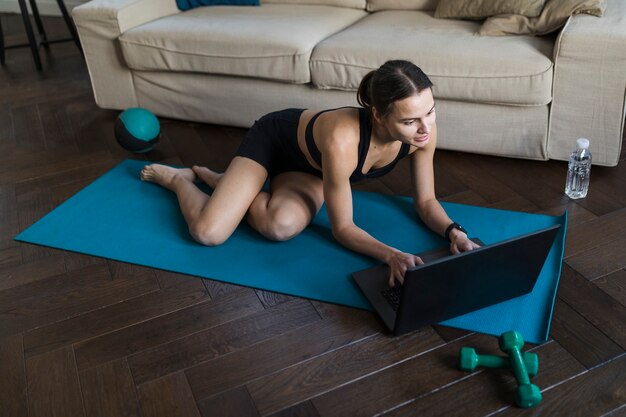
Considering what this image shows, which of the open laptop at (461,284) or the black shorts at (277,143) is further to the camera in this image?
the black shorts at (277,143)

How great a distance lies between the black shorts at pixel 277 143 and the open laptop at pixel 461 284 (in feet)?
1.66

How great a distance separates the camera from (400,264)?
1.67 meters

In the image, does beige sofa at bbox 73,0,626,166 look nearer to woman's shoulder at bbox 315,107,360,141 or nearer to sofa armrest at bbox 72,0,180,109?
sofa armrest at bbox 72,0,180,109

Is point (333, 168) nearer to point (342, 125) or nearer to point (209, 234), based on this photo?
point (342, 125)

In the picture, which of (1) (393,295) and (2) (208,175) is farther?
(2) (208,175)

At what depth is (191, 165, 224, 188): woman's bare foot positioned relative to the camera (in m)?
2.29

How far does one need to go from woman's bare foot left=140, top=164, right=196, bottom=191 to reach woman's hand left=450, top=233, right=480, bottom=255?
41.8 inches

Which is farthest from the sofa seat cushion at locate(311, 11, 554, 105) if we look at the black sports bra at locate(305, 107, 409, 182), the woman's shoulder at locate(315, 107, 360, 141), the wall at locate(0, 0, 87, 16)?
the wall at locate(0, 0, 87, 16)

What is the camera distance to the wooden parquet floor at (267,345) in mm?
1456

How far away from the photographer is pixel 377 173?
6.39 feet

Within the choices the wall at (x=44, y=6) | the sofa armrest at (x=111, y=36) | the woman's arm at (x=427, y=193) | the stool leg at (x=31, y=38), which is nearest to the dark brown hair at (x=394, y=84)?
the woman's arm at (x=427, y=193)

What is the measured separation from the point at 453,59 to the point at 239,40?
36.1 inches

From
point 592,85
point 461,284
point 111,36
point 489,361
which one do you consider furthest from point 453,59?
point 111,36

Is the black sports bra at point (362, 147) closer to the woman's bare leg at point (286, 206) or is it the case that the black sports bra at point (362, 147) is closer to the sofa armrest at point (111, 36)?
the woman's bare leg at point (286, 206)
